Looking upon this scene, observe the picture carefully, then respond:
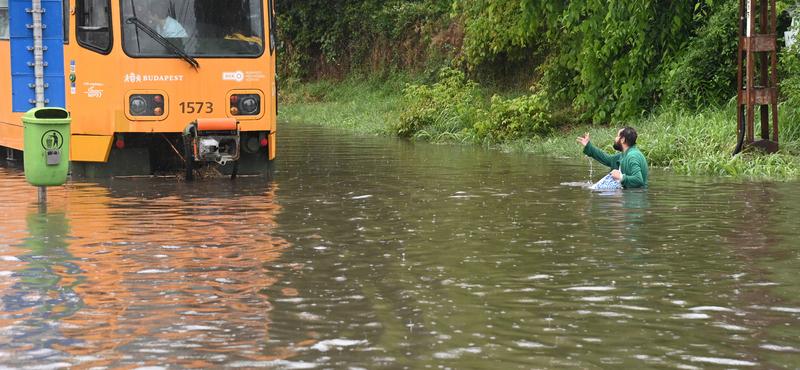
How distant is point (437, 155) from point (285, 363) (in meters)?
13.6

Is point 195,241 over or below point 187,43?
below

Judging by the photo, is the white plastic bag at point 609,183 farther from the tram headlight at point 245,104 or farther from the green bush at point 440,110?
the green bush at point 440,110

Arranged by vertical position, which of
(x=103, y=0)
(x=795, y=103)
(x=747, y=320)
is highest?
(x=103, y=0)

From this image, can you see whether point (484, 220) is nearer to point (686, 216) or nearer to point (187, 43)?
point (686, 216)

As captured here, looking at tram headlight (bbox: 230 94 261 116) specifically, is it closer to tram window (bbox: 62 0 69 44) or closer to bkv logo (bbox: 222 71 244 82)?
bkv logo (bbox: 222 71 244 82)

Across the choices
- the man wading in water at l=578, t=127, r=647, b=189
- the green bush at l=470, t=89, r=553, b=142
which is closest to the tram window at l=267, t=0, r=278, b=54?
the man wading in water at l=578, t=127, r=647, b=189

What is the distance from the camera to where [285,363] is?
4.95 meters

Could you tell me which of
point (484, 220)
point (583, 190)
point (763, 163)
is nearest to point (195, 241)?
point (484, 220)

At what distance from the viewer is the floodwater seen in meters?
5.16

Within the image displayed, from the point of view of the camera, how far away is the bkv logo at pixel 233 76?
13.4m

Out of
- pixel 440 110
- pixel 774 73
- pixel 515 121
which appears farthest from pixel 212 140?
pixel 440 110

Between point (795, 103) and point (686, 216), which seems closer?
point (686, 216)

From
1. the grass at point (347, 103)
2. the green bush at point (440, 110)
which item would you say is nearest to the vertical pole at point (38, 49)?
the green bush at point (440, 110)

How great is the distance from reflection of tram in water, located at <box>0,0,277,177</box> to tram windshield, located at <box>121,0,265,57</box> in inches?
0.5
